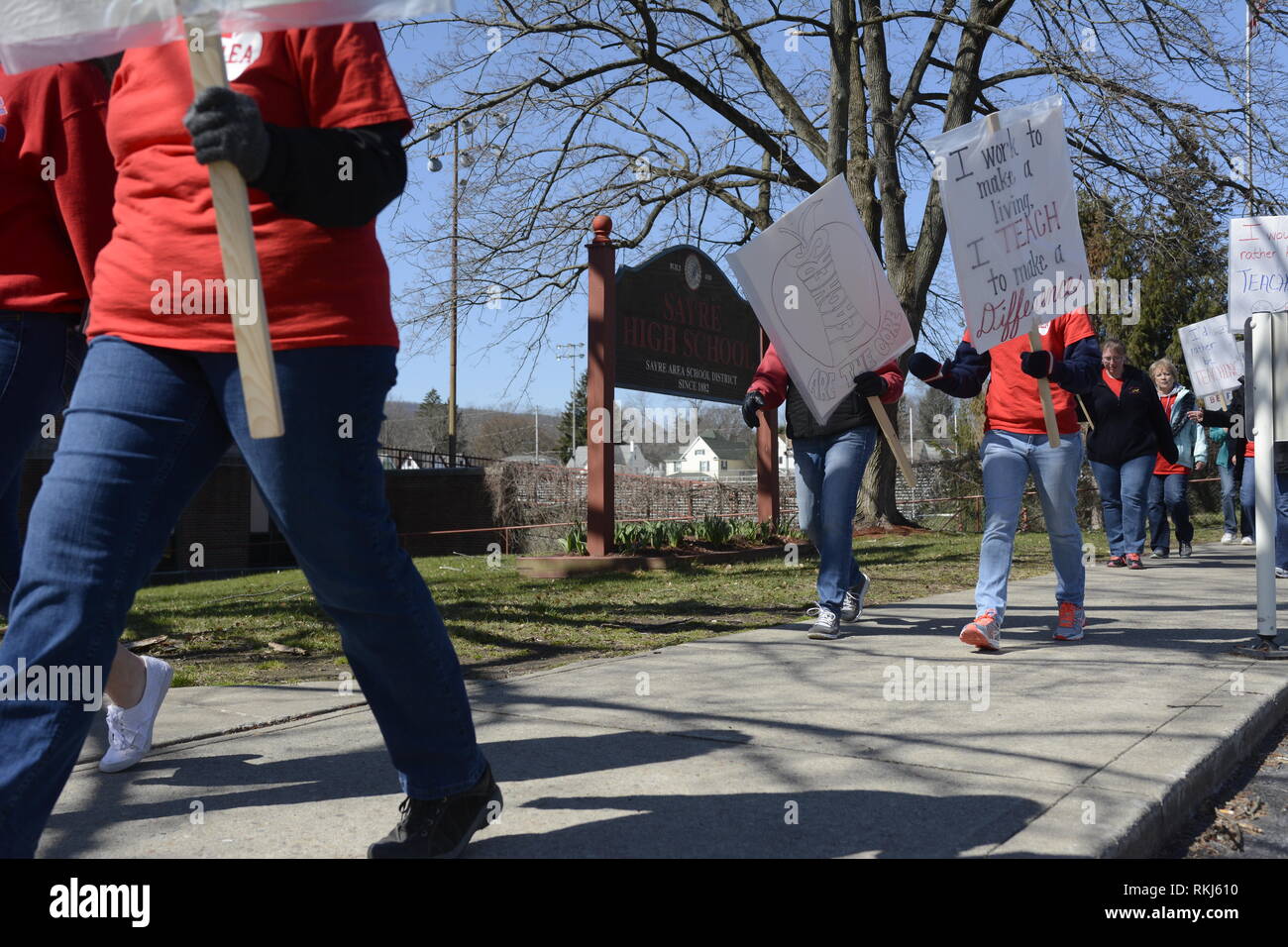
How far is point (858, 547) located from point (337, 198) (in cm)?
1124

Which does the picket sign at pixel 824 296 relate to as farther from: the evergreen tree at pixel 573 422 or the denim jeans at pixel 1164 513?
the evergreen tree at pixel 573 422

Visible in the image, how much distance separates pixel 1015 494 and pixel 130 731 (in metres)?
3.96

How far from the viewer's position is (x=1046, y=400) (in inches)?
209

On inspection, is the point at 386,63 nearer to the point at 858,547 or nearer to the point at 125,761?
the point at 125,761

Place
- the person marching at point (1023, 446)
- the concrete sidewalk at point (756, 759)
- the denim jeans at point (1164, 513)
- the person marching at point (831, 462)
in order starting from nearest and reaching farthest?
the concrete sidewalk at point (756, 759), the person marching at point (1023, 446), the person marching at point (831, 462), the denim jeans at point (1164, 513)

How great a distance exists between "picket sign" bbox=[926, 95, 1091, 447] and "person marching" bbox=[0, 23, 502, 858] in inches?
143

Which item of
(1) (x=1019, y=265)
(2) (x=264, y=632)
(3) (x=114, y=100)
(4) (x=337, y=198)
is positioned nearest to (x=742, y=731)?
(4) (x=337, y=198)

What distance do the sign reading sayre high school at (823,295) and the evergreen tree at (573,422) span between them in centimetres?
7408

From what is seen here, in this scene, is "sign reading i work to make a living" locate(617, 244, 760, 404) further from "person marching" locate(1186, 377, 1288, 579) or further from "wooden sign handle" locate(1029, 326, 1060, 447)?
"wooden sign handle" locate(1029, 326, 1060, 447)

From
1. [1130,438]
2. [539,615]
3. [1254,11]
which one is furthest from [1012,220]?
[1254,11]

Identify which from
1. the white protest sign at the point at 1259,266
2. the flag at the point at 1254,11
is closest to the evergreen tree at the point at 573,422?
the flag at the point at 1254,11

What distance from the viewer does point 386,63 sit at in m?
2.27

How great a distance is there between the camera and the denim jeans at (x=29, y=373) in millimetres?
2766

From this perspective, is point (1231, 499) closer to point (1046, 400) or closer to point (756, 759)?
point (1046, 400)
